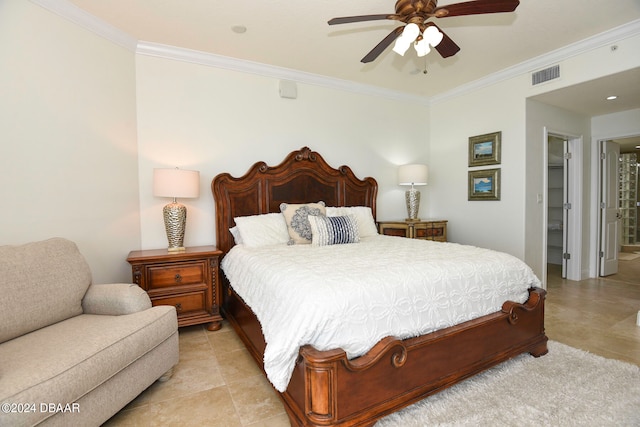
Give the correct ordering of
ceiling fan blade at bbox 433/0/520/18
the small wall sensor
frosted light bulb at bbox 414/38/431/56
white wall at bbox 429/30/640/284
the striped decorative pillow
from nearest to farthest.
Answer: ceiling fan blade at bbox 433/0/520/18 < frosted light bulb at bbox 414/38/431/56 < the striped decorative pillow < white wall at bbox 429/30/640/284 < the small wall sensor

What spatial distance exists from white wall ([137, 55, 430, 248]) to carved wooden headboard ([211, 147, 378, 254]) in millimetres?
141

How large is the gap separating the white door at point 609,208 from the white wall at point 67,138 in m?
6.24

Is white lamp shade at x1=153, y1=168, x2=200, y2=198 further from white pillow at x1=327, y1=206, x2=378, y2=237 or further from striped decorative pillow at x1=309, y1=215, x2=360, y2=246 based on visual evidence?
white pillow at x1=327, y1=206, x2=378, y2=237

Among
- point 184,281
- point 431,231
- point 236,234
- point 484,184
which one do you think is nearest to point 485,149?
point 484,184

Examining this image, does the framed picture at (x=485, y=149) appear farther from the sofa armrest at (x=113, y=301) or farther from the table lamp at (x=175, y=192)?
the sofa armrest at (x=113, y=301)

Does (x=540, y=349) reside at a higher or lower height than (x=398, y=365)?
lower

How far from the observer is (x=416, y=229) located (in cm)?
401

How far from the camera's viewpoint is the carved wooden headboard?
3.31 m

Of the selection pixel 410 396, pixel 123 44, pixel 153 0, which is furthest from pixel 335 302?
pixel 123 44

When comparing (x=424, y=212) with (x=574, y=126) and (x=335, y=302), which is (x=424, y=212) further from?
(x=335, y=302)

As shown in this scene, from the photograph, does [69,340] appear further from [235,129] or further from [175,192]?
[235,129]

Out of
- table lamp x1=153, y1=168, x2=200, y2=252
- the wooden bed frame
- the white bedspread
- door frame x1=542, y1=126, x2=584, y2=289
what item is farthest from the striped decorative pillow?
→ door frame x1=542, y1=126, x2=584, y2=289

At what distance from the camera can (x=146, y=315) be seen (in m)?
1.89

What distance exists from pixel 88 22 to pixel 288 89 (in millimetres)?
1907
